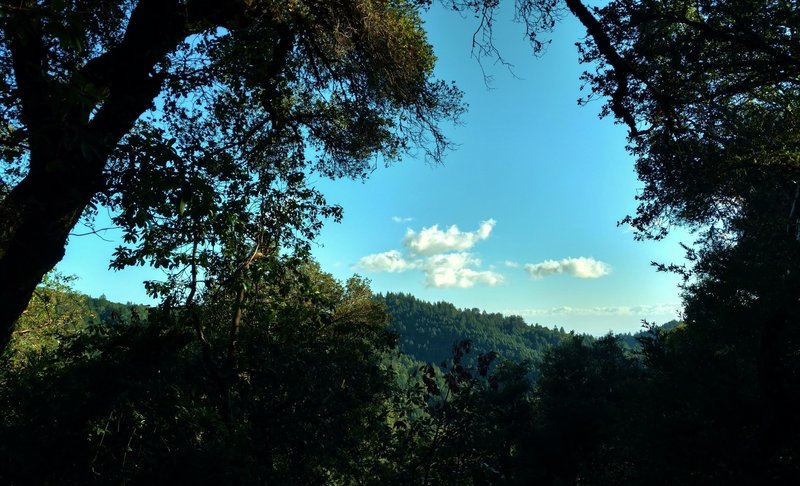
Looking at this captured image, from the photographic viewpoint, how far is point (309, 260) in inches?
326

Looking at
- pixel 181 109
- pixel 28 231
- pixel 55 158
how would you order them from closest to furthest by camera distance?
pixel 55 158 → pixel 28 231 → pixel 181 109

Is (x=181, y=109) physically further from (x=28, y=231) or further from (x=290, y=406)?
(x=290, y=406)

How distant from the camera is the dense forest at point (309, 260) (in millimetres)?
4512

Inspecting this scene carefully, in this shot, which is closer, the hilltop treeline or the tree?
the tree

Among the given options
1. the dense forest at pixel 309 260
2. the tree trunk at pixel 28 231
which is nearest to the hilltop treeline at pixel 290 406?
the dense forest at pixel 309 260

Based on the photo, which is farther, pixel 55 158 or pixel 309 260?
pixel 309 260

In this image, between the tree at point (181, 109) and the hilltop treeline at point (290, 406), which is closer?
the tree at point (181, 109)

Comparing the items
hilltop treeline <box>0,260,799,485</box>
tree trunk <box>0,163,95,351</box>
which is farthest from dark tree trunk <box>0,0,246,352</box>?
hilltop treeline <box>0,260,799,485</box>

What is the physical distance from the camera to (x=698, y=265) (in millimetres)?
9039

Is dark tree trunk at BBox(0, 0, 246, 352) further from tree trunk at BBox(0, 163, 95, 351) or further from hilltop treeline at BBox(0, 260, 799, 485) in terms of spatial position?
hilltop treeline at BBox(0, 260, 799, 485)

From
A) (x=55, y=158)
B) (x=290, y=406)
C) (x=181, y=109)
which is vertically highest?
(x=181, y=109)

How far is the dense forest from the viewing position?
4.51 m

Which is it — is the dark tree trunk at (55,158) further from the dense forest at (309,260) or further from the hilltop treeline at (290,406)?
the hilltop treeline at (290,406)

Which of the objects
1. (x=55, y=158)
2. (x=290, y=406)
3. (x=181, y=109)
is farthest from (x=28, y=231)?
(x=290, y=406)
